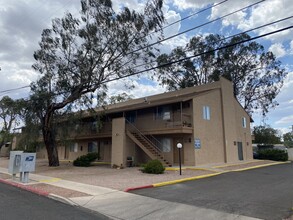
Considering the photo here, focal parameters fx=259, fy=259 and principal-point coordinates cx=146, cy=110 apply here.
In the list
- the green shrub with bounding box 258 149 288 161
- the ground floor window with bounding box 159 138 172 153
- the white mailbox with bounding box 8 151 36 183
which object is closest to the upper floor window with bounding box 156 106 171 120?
the ground floor window with bounding box 159 138 172 153

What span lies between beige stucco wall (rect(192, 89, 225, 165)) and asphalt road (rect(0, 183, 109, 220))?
1434cm

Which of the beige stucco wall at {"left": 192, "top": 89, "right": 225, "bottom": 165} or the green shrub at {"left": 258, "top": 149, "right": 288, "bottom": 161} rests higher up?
the beige stucco wall at {"left": 192, "top": 89, "right": 225, "bottom": 165}

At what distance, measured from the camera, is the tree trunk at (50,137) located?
22266 mm

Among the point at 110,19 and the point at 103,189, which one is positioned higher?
the point at 110,19

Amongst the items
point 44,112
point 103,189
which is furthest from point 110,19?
point 103,189

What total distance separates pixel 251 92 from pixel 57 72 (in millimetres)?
30732

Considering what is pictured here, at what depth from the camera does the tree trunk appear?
22.3 meters

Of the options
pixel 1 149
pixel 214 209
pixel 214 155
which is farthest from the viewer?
pixel 1 149

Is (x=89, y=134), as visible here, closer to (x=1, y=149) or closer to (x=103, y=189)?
(x=103, y=189)

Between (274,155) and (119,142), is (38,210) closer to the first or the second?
(119,142)

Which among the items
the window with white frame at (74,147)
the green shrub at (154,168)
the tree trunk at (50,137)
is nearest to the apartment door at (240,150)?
the green shrub at (154,168)

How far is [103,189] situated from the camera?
35.8 feet

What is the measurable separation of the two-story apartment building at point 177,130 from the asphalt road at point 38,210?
41.2 feet

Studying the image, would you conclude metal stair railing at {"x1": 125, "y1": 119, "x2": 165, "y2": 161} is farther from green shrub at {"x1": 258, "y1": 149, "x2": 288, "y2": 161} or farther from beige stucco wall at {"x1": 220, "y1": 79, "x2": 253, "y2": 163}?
green shrub at {"x1": 258, "y1": 149, "x2": 288, "y2": 161}
